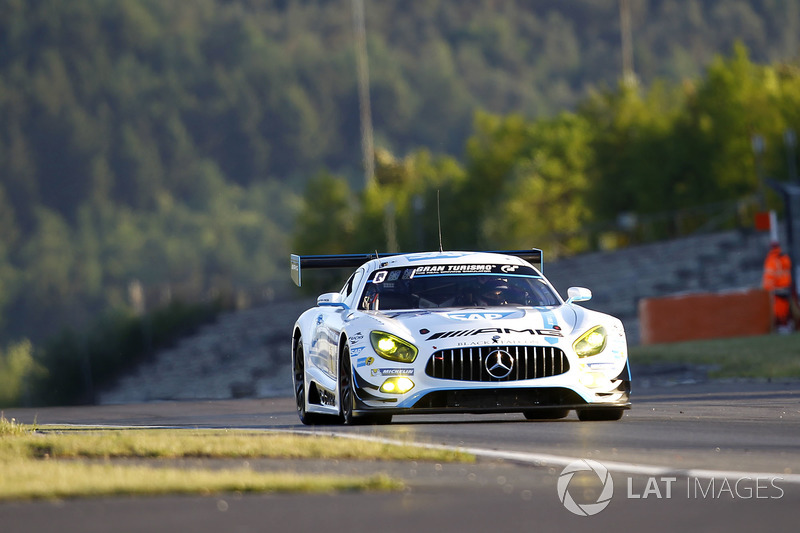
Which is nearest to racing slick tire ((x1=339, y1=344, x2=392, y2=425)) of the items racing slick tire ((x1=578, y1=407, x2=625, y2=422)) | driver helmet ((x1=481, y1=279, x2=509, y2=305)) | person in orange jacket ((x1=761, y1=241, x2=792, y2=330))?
driver helmet ((x1=481, y1=279, x2=509, y2=305))

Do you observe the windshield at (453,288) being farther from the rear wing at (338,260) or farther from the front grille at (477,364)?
the front grille at (477,364)

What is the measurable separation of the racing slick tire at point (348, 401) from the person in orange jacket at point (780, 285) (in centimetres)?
1840

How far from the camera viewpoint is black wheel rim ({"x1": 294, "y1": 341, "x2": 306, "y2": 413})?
48.2 ft

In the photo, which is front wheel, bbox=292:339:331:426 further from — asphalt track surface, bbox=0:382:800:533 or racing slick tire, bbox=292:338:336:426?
asphalt track surface, bbox=0:382:800:533

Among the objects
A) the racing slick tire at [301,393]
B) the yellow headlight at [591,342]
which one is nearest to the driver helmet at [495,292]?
the yellow headlight at [591,342]

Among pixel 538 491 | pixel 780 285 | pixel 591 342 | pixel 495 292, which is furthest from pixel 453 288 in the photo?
pixel 780 285

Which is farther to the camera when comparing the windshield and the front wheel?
the front wheel

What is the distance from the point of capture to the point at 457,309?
42.5ft

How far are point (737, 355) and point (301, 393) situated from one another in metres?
11.5

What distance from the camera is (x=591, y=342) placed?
1256 centimetres

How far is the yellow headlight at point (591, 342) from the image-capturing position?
12477 mm

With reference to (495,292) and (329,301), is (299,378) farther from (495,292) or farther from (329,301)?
(495,292)

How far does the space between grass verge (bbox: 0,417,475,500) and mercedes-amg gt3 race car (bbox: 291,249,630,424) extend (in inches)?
39.0

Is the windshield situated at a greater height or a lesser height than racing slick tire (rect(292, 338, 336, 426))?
greater
